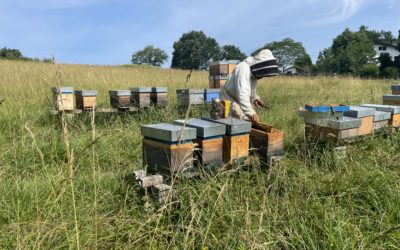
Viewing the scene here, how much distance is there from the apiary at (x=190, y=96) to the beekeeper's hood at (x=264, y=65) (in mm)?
2122

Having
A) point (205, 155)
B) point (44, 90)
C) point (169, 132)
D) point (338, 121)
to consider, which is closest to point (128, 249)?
point (169, 132)

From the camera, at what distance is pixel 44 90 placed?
9523mm

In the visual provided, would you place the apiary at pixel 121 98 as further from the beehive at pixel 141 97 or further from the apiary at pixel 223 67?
the apiary at pixel 223 67

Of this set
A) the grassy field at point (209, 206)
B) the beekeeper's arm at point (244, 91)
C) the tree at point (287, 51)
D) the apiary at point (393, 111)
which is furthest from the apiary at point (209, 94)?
the tree at point (287, 51)

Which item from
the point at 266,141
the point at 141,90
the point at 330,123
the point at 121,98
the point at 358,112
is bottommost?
the point at 266,141

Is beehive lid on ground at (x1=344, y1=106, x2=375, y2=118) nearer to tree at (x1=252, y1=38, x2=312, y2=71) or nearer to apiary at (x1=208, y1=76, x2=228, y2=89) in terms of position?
apiary at (x1=208, y1=76, x2=228, y2=89)

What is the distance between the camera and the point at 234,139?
337 centimetres

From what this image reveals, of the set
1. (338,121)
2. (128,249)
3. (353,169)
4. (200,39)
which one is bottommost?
(128,249)

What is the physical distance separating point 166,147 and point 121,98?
4.19 m

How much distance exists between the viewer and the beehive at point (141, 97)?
6953 millimetres

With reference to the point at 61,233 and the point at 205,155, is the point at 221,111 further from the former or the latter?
the point at 61,233

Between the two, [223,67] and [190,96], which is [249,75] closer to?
[190,96]

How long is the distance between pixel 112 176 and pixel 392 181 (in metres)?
2.61

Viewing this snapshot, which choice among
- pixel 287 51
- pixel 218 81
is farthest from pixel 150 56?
pixel 218 81
